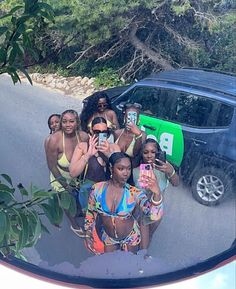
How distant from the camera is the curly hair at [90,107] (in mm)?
1590

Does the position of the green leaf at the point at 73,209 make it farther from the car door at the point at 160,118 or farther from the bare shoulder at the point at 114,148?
the car door at the point at 160,118

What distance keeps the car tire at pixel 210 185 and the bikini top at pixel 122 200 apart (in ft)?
0.59

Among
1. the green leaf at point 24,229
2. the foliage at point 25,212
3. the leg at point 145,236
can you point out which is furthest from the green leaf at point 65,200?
the leg at point 145,236

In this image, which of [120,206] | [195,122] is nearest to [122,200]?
[120,206]

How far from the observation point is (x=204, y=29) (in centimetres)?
151

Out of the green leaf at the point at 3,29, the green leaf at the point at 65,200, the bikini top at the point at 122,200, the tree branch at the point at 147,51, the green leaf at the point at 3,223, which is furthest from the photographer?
the bikini top at the point at 122,200

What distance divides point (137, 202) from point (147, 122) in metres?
0.27

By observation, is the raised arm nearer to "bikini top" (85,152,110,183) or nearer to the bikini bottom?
"bikini top" (85,152,110,183)

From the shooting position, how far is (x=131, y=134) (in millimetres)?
1575

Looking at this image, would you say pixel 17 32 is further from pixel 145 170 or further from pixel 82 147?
pixel 145 170

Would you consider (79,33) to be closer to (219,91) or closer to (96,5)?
(96,5)

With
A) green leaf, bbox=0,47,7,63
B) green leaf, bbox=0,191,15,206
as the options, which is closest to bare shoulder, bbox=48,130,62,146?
green leaf, bbox=0,191,15,206

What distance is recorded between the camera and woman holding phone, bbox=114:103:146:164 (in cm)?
157

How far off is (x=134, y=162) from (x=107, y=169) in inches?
3.5
